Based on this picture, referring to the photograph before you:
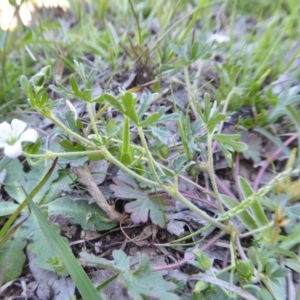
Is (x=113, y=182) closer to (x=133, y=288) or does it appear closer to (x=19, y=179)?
(x=19, y=179)

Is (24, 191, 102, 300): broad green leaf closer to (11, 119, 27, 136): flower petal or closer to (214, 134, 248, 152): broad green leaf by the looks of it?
(11, 119, 27, 136): flower petal

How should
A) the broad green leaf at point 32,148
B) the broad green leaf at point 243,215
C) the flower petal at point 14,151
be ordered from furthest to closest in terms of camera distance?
1. the broad green leaf at point 243,215
2. the broad green leaf at point 32,148
3. the flower petal at point 14,151

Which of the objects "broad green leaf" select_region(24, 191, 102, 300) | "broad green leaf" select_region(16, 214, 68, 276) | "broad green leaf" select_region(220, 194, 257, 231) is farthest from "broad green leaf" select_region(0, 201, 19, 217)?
"broad green leaf" select_region(220, 194, 257, 231)

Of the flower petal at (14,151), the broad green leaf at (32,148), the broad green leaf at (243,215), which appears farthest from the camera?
the broad green leaf at (243,215)

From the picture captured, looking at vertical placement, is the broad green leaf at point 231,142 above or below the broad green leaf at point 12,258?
above

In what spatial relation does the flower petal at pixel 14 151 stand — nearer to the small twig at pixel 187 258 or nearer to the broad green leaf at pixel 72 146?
the broad green leaf at pixel 72 146

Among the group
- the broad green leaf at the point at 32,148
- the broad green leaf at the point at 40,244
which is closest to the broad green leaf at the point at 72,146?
the broad green leaf at the point at 32,148
